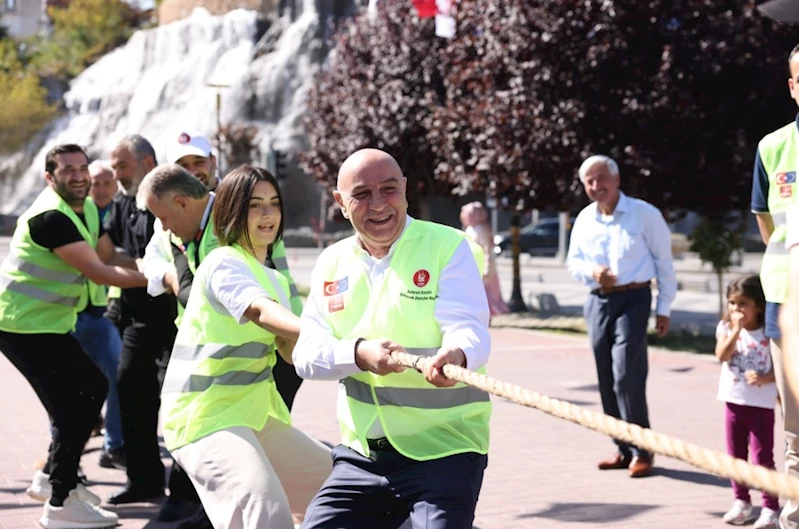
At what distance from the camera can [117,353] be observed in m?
7.62

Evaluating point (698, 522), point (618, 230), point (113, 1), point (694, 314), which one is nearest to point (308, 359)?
point (698, 522)

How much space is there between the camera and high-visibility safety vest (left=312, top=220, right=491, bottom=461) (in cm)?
321

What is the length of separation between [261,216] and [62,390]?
1906 mm

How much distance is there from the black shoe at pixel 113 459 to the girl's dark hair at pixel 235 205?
11.1 ft

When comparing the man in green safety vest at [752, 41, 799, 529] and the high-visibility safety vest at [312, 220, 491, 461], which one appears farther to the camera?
the man in green safety vest at [752, 41, 799, 529]

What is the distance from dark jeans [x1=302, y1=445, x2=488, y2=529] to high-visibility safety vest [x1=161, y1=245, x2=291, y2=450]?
806mm

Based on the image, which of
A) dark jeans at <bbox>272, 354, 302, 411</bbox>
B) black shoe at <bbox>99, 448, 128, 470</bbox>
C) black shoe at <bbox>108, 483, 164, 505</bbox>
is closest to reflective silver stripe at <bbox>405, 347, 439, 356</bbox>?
dark jeans at <bbox>272, 354, 302, 411</bbox>

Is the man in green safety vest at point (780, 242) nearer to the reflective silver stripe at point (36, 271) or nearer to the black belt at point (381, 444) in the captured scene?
the black belt at point (381, 444)

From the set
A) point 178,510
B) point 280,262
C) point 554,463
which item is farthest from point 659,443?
point 554,463

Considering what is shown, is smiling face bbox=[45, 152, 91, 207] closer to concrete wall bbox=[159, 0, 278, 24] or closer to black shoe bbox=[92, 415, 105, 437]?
black shoe bbox=[92, 415, 105, 437]

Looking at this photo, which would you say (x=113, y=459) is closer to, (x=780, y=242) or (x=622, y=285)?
(x=622, y=285)

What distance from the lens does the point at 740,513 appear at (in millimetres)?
5684

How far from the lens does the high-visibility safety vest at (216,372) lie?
4.05 metres

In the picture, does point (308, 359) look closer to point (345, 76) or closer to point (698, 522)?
point (698, 522)
